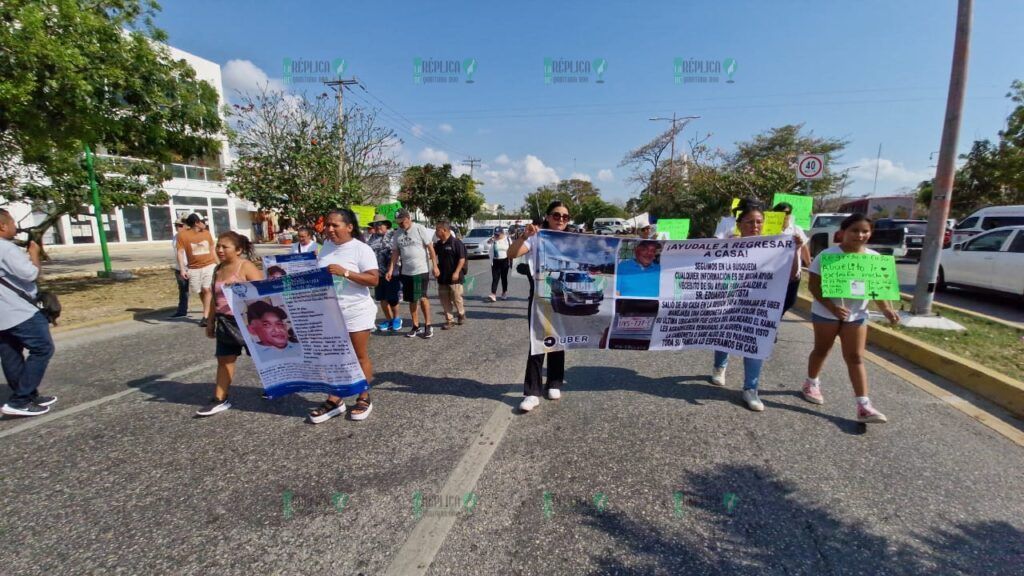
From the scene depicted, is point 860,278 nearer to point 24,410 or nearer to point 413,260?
point 413,260

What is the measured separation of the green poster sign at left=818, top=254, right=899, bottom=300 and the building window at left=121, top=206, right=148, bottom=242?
34.1 m

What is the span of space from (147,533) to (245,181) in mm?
12073

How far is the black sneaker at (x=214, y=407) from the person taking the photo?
3.69m

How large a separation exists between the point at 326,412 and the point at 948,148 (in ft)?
27.7

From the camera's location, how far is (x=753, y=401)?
3.71 meters

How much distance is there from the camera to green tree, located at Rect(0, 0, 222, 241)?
6.04m

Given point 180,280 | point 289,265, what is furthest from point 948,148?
point 180,280

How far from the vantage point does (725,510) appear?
2.43 m

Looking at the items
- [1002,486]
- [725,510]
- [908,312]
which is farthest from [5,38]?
[908,312]

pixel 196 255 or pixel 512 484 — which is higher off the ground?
pixel 196 255

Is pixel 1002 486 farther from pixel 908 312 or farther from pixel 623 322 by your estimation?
pixel 908 312

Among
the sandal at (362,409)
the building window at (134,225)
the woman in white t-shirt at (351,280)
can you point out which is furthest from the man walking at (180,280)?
the building window at (134,225)

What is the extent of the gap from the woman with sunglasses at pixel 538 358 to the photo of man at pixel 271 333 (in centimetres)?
188

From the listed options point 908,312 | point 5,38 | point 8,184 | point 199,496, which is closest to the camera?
point 199,496
